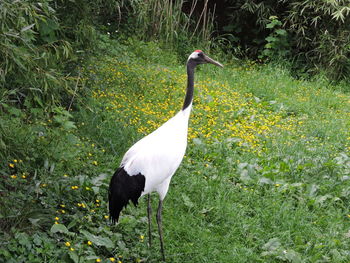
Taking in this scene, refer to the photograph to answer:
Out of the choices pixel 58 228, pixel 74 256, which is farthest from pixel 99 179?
pixel 74 256

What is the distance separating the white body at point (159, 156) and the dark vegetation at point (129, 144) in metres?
0.42

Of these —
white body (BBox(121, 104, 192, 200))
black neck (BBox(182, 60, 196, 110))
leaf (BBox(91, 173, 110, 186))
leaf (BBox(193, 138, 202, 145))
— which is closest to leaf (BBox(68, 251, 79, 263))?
white body (BBox(121, 104, 192, 200))

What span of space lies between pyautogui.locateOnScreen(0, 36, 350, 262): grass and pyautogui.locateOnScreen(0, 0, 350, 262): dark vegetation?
1cm

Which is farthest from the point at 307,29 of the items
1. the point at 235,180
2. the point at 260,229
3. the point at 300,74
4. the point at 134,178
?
the point at 134,178

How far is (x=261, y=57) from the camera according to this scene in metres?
9.48

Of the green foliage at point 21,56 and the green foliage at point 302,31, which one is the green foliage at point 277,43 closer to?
the green foliage at point 302,31

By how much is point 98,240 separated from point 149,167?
60 cm

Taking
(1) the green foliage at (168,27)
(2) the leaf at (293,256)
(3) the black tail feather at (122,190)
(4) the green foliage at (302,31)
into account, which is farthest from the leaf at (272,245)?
(4) the green foliage at (302,31)

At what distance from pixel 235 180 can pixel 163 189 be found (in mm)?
1155

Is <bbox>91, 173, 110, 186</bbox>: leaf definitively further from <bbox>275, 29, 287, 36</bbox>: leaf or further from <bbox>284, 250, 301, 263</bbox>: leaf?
<bbox>275, 29, 287, 36</bbox>: leaf

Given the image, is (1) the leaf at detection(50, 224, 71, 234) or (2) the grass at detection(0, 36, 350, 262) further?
(2) the grass at detection(0, 36, 350, 262)

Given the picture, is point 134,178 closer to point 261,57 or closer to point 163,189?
point 163,189

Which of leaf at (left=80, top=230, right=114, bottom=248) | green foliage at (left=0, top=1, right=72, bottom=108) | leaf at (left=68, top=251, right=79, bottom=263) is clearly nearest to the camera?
green foliage at (left=0, top=1, right=72, bottom=108)

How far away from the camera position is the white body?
3.62 m
